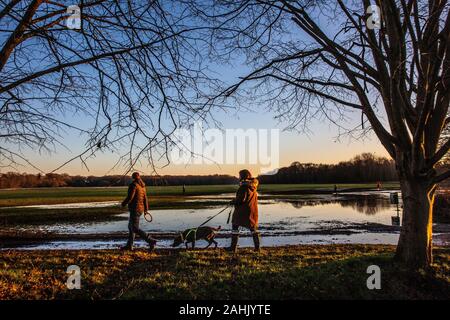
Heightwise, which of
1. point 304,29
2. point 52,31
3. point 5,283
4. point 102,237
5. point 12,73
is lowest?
point 102,237

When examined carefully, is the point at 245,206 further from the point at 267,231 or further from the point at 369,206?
the point at 369,206

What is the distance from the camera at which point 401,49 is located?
6.46m

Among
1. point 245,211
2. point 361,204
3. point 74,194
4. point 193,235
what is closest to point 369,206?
point 361,204

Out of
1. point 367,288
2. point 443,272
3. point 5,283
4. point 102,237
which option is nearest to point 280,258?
point 367,288

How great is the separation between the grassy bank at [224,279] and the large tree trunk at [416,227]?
0.29m

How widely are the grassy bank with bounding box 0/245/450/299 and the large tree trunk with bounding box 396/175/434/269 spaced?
11.5 inches

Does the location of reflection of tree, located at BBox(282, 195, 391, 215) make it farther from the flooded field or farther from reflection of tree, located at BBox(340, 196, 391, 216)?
the flooded field

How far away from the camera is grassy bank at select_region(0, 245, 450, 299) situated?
560 centimetres

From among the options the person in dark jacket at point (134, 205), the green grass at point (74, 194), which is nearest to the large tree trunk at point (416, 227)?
the person in dark jacket at point (134, 205)

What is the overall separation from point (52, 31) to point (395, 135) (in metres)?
6.28

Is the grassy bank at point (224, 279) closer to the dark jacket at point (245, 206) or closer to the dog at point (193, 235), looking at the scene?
the dark jacket at point (245, 206)

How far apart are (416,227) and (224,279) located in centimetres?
373
